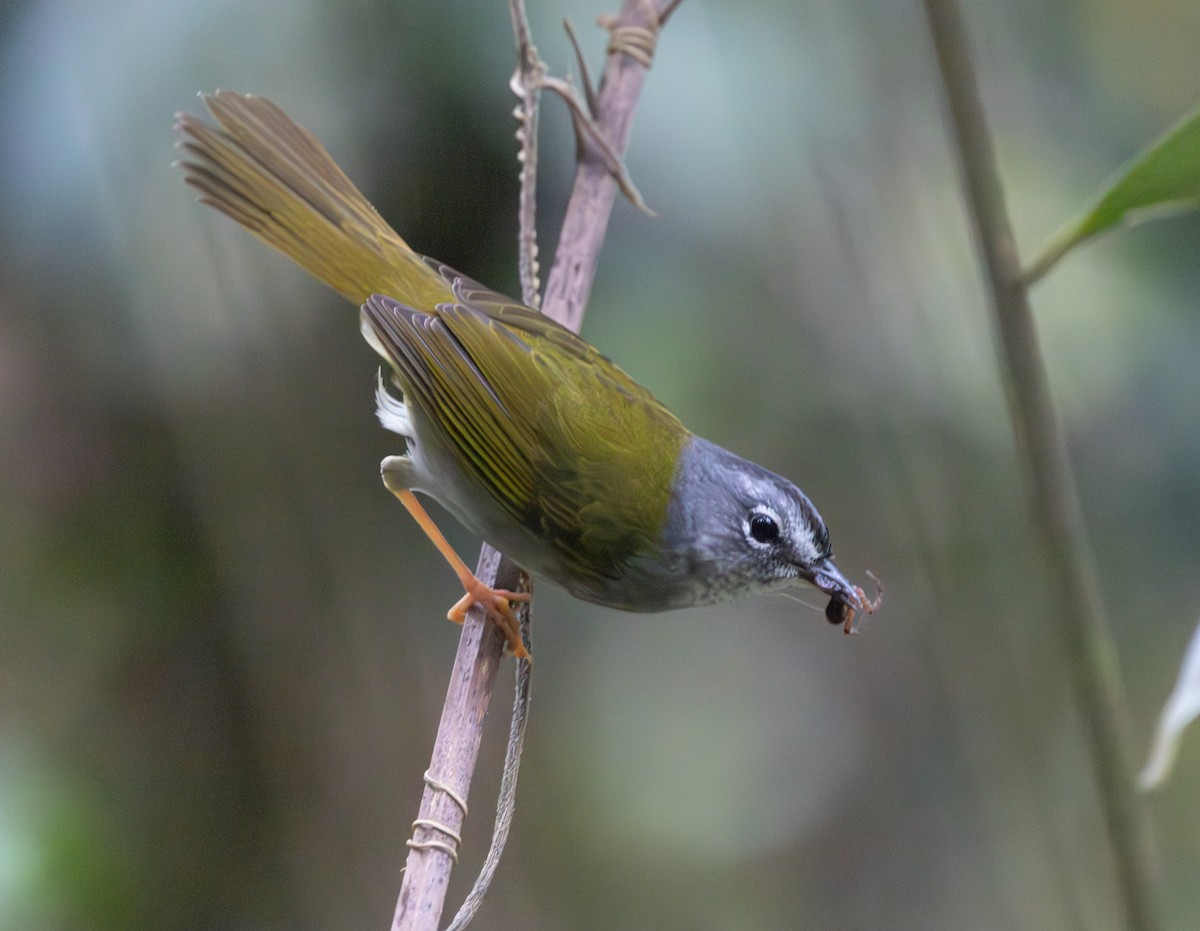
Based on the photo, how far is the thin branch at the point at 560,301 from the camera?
175cm

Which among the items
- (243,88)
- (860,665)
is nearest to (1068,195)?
(860,665)

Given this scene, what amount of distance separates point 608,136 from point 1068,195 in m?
1.23

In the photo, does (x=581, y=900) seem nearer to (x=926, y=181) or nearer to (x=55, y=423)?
(x=55, y=423)

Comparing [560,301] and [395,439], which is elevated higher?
[560,301]

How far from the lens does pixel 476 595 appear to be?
2.27 meters

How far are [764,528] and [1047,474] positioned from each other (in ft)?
4.08

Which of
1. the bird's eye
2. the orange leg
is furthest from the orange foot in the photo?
the bird's eye

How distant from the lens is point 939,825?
3354 mm

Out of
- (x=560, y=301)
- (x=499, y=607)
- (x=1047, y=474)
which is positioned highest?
(x=560, y=301)

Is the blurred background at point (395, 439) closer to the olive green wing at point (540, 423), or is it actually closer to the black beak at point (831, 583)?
the black beak at point (831, 583)

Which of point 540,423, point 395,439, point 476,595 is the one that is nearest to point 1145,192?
point 540,423

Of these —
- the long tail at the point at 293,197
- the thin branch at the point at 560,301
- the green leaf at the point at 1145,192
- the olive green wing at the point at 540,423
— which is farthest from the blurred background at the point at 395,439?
the green leaf at the point at 1145,192

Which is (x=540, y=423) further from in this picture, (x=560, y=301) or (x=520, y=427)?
(x=560, y=301)

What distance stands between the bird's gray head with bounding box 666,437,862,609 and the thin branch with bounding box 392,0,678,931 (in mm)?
432
